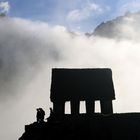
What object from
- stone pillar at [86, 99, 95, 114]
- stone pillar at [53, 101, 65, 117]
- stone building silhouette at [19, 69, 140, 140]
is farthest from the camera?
stone pillar at [86, 99, 95, 114]

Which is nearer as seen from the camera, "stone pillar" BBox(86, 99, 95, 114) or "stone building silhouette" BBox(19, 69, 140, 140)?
"stone building silhouette" BBox(19, 69, 140, 140)

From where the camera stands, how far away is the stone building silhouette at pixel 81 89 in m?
50.7

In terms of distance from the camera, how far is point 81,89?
52562 millimetres

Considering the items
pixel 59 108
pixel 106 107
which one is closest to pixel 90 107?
pixel 106 107

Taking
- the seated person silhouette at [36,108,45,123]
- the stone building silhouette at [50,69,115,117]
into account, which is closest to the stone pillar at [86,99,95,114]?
the stone building silhouette at [50,69,115,117]

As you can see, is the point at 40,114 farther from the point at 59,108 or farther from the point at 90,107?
the point at 90,107

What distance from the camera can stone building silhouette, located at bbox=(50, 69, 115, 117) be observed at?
50656mm

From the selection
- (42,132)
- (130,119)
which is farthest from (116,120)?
(42,132)

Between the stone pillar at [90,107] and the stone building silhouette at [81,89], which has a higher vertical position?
the stone building silhouette at [81,89]

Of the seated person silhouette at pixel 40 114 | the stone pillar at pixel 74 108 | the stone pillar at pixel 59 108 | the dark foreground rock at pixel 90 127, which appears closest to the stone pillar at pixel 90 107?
A: the stone pillar at pixel 74 108

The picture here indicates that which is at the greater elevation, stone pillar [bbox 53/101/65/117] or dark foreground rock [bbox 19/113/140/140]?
stone pillar [bbox 53/101/65/117]

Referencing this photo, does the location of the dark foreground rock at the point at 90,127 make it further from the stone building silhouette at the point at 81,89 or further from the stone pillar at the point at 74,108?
the stone building silhouette at the point at 81,89

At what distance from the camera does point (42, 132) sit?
164 ft

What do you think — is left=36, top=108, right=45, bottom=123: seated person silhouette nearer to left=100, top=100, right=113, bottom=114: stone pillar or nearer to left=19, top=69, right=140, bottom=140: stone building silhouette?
left=19, top=69, right=140, bottom=140: stone building silhouette
